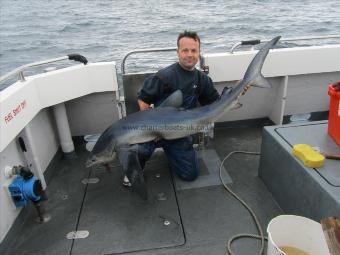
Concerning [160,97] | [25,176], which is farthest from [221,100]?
[25,176]

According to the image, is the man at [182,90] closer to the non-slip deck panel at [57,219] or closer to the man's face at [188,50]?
the man's face at [188,50]

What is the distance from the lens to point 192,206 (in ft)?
10.5

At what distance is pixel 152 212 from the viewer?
3160 millimetres

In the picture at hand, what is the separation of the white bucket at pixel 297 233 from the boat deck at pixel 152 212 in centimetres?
41

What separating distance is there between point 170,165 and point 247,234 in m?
1.35

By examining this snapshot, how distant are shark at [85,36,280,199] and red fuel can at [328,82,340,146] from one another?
A: 23.4 inches

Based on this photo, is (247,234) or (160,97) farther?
(160,97)

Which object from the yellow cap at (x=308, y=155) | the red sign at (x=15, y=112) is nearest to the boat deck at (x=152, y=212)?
the yellow cap at (x=308, y=155)

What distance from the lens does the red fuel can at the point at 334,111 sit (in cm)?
282

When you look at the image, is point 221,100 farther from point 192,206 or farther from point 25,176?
point 25,176

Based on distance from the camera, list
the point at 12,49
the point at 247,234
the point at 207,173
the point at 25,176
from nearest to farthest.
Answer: the point at 247,234 → the point at 25,176 → the point at 207,173 → the point at 12,49

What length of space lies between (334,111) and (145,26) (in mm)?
15408

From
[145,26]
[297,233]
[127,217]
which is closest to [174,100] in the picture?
[127,217]

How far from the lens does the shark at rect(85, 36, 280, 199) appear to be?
302 centimetres
